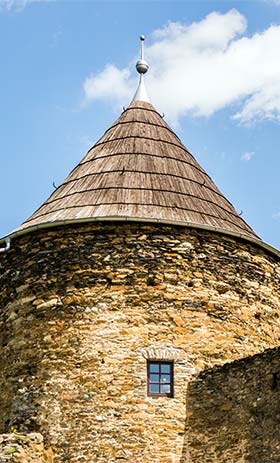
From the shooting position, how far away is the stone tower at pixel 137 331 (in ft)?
45.5

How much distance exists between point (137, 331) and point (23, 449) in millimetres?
2765

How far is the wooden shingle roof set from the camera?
15.8 meters

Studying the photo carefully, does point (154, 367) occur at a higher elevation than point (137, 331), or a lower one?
lower

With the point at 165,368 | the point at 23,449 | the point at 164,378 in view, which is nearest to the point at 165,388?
the point at 164,378

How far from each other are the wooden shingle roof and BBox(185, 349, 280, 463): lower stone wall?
303 centimetres

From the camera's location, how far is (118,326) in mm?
14633

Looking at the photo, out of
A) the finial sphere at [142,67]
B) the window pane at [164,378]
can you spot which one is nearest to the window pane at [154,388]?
the window pane at [164,378]

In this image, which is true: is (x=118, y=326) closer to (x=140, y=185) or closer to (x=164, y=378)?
(x=164, y=378)

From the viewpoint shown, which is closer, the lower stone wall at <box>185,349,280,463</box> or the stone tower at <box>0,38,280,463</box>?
the lower stone wall at <box>185,349,280,463</box>

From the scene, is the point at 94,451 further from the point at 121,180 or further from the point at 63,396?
the point at 121,180

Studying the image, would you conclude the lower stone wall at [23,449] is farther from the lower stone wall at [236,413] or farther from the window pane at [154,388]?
the lower stone wall at [236,413]

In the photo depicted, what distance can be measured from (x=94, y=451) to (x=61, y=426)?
722mm

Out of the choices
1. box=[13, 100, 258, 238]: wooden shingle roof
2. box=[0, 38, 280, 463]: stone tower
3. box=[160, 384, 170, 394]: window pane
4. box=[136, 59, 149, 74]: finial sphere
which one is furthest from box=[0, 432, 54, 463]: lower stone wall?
box=[136, 59, 149, 74]: finial sphere

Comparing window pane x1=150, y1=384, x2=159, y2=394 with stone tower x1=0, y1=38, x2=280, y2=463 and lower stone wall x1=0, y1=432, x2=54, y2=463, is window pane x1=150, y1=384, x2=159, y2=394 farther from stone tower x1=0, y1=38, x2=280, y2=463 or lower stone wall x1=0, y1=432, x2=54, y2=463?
lower stone wall x1=0, y1=432, x2=54, y2=463
